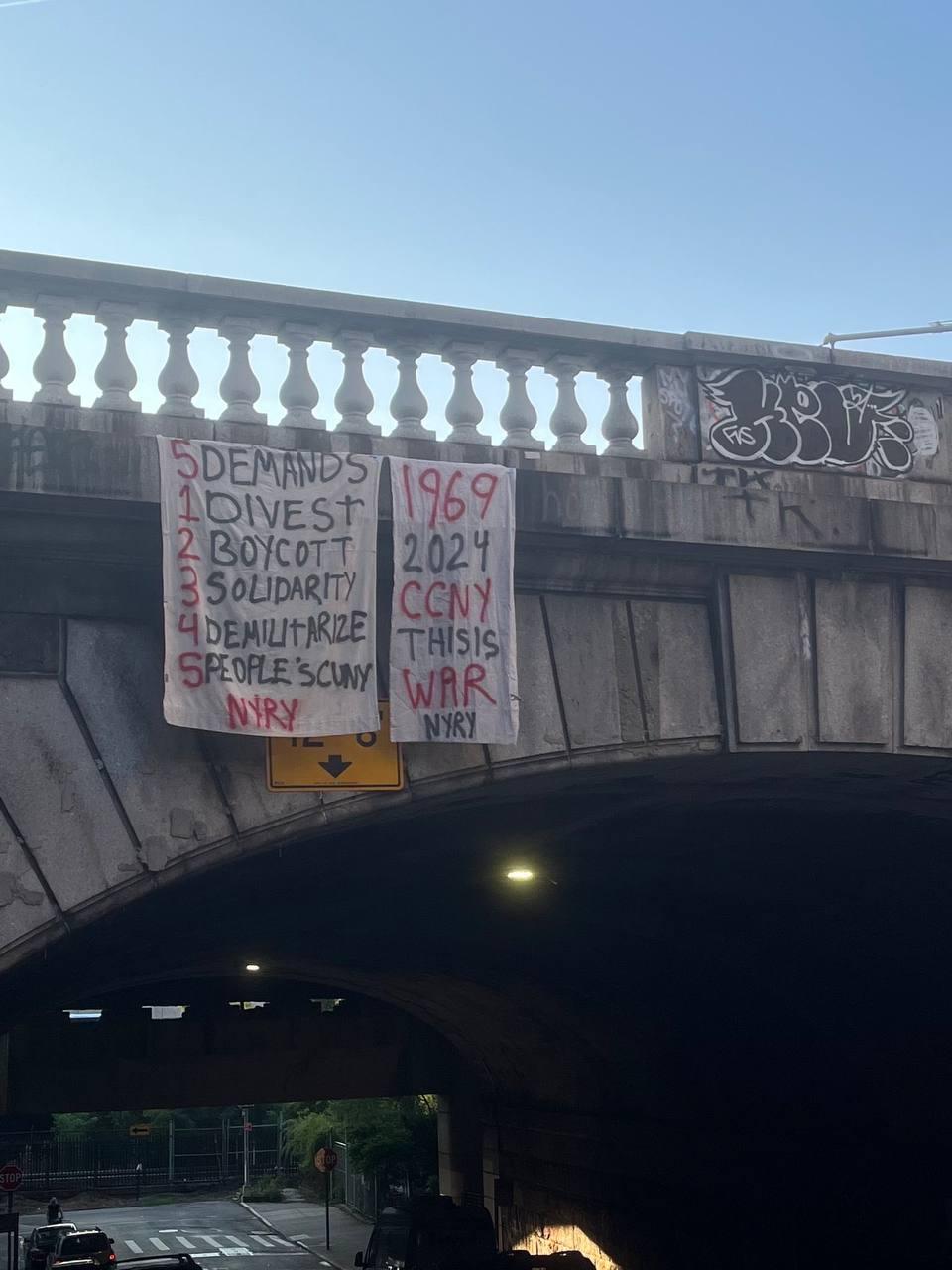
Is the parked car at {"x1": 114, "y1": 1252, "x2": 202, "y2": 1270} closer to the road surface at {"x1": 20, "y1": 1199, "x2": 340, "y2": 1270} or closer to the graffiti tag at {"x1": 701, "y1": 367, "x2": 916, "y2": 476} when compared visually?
the graffiti tag at {"x1": 701, "y1": 367, "x2": 916, "y2": 476}

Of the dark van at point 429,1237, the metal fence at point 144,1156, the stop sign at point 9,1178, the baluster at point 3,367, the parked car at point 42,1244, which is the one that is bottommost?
the metal fence at point 144,1156

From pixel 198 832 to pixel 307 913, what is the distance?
8.98 metres

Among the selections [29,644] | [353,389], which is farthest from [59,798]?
[353,389]

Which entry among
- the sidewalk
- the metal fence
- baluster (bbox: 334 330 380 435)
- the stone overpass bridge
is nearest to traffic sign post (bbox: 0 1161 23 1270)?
the sidewalk

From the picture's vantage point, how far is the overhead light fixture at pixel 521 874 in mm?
14523

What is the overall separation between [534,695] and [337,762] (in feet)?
4.31

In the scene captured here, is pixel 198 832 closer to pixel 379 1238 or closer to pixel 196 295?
pixel 196 295

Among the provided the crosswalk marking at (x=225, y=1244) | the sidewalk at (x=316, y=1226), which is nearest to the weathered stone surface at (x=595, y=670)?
the sidewalk at (x=316, y=1226)

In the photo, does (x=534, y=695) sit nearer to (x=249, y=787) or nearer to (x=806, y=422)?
(x=249, y=787)

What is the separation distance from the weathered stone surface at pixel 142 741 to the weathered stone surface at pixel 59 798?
0.11 metres

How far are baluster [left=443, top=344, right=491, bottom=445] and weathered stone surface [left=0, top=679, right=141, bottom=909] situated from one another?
299 cm

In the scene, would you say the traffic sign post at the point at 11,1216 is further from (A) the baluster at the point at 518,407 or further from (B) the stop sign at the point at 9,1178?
(A) the baluster at the point at 518,407

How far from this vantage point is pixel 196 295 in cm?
866

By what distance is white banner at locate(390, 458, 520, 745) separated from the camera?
8594 mm
